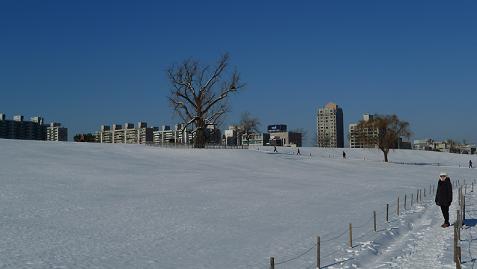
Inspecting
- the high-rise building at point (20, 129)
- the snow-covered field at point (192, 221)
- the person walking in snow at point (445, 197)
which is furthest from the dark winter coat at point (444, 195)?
the high-rise building at point (20, 129)

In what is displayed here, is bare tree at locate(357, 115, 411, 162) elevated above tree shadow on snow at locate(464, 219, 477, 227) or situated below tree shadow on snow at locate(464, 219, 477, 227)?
above

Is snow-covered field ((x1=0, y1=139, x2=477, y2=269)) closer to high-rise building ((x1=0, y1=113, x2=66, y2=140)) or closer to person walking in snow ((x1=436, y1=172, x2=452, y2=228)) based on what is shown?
person walking in snow ((x1=436, y1=172, x2=452, y2=228))

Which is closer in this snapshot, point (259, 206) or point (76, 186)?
point (259, 206)

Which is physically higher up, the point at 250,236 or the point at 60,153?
the point at 60,153

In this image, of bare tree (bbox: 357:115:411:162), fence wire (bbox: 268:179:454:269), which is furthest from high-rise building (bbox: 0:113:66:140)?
Answer: fence wire (bbox: 268:179:454:269)

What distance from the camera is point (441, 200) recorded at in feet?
54.5

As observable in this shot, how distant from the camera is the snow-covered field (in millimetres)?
12461

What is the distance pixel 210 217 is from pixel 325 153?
264 ft

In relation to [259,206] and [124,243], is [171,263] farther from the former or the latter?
[259,206]

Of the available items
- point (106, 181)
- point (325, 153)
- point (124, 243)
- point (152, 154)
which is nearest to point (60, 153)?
point (152, 154)

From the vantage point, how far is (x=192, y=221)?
58.8ft

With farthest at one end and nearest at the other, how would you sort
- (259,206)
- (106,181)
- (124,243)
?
(106,181)
(259,206)
(124,243)

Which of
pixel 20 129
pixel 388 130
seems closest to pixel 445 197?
pixel 388 130

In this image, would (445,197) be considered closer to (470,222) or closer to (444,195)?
(444,195)
